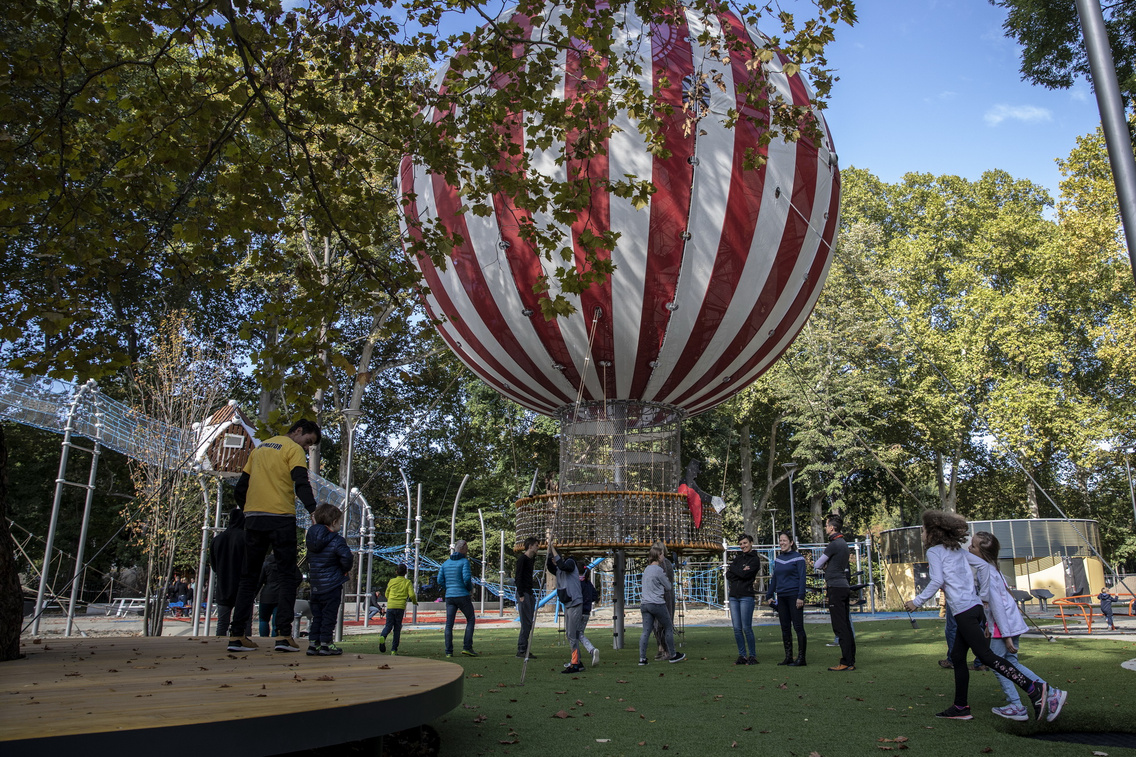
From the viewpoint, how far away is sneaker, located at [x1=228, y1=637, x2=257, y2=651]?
5.79 metres

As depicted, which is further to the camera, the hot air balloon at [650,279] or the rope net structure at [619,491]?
the rope net structure at [619,491]

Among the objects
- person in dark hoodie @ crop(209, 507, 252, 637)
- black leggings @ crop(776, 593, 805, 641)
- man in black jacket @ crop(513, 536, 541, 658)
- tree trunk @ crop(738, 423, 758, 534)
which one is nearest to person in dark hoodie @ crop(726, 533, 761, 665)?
black leggings @ crop(776, 593, 805, 641)

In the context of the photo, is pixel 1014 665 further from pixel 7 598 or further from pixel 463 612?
pixel 463 612

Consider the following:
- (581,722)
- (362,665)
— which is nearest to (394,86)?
(362,665)

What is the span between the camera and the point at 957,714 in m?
5.66

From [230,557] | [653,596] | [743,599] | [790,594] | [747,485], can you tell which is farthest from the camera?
[747,485]

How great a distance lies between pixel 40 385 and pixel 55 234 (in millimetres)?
6908

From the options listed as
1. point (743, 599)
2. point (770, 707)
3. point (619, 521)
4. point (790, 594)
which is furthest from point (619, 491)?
point (770, 707)

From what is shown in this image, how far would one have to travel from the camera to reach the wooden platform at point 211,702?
9.33 feet

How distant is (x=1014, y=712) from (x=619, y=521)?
18.4ft

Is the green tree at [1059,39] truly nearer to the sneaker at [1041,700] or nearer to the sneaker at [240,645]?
the sneaker at [1041,700]

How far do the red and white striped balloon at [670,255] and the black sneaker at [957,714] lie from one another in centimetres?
570

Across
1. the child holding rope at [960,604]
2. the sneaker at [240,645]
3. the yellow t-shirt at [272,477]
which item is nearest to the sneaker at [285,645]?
the sneaker at [240,645]

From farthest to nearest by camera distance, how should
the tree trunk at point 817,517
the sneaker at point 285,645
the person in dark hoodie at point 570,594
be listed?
1. the tree trunk at point 817,517
2. the person in dark hoodie at point 570,594
3. the sneaker at point 285,645
